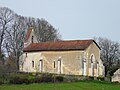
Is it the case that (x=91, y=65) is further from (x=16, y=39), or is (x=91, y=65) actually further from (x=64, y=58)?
(x=16, y=39)

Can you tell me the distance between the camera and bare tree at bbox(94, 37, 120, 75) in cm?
7968

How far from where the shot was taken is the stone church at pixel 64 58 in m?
56.4

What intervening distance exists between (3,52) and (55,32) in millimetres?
Answer: 16836

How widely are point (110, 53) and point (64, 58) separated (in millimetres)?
27571

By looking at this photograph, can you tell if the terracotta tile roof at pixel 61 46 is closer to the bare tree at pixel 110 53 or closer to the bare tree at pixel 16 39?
the bare tree at pixel 16 39

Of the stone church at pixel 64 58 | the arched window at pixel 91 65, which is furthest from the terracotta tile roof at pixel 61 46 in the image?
the arched window at pixel 91 65

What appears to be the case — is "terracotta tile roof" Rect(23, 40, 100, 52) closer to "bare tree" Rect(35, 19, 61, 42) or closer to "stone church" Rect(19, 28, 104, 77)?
"stone church" Rect(19, 28, 104, 77)

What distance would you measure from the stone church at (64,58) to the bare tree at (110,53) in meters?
18.5

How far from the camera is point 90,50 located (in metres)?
57.7

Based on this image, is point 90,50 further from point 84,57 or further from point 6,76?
point 6,76

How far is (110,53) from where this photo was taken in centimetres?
8281

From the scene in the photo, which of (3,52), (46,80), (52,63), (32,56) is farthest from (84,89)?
(3,52)

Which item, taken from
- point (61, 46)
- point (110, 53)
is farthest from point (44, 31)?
point (110, 53)

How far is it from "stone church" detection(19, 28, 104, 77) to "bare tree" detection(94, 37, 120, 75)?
18.5m
